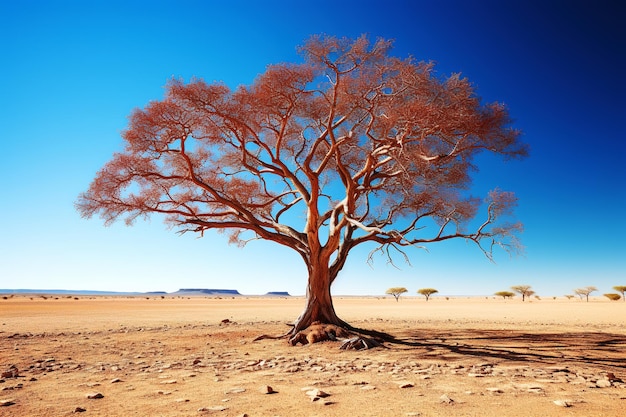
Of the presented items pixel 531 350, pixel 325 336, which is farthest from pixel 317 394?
pixel 531 350

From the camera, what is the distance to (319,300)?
1468 cm

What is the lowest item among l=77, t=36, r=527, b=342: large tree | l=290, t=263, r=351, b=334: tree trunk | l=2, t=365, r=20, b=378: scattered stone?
l=2, t=365, r=20, b=378: scattered stone

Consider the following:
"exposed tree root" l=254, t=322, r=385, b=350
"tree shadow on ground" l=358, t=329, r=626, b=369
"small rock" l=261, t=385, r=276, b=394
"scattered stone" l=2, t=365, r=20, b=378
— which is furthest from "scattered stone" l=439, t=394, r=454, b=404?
"scattered stone" l=2, t=365, r=20, b=378

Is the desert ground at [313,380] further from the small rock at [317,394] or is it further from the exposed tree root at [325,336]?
the exposed tree root at [325,336]

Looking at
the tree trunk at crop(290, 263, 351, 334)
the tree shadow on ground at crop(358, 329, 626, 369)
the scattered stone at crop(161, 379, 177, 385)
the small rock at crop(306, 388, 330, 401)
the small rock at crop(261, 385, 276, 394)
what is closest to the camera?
the small rock at crop(306, 388, 330, 401)

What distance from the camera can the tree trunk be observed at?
47.6 ft

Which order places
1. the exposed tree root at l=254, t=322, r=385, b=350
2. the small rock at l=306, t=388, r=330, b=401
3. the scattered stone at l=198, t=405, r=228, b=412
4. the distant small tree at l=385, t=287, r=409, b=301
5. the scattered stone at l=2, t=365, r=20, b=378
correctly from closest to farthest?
1. the scattered stone at l=198, t=405, r=228, b=412
2. the small rock at l=306, t=388, r=330, b=401
3. the scattered stone at l=2, t=365, r=20, b=378
4. the exposed tree root at l=254, t=322, r=385, b=350
5. the distant small tree at l=385, t=287, r=409, b=301

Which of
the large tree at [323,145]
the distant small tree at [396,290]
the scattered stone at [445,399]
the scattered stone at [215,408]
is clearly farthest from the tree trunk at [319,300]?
the distant small tree at [396,290]

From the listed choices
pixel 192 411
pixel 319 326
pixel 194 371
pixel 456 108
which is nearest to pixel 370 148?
pixel 456 108

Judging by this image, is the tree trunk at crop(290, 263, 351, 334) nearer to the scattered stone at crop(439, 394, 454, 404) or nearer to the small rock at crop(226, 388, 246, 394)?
the small rock at crop(226, 388, 246, 394)

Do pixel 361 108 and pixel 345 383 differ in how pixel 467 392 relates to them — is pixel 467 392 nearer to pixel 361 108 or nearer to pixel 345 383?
pixel 345 383

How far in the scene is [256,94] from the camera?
41.7 feet

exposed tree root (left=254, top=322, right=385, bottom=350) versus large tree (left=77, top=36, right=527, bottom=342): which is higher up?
large tree (left=77, top=36, right=527, bottom=342)

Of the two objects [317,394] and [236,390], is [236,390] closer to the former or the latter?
[236,390]
